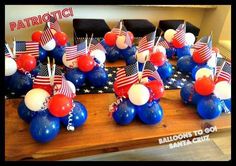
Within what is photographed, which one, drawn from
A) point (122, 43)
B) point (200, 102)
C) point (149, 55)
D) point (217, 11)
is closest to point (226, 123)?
point (200, 102)

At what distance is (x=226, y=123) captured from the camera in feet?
4.75

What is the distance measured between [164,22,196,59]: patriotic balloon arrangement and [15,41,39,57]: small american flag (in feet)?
3.61

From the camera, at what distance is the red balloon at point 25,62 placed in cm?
148

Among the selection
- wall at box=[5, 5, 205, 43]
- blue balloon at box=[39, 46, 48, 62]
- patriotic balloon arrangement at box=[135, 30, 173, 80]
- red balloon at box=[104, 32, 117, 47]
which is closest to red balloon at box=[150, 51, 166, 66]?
patriotic balloon arrangement at box=[135, 30, 173, 80]

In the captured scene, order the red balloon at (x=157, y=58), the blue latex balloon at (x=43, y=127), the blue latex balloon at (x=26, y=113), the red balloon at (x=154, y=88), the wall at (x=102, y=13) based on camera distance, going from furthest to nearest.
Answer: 1. the wall at (x=102, y=13)
2. the red balloon at (x=157, y=58)
3. the red balloon at (x=154, y=88)
4. the blue latex balloon at (x=26, y=113)
5. the blue latex balloon at (x=43, y=127)

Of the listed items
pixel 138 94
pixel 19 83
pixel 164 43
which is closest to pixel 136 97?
pixel 138 94

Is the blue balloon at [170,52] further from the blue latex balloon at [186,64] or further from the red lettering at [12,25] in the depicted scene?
the red lettering at [12,25]

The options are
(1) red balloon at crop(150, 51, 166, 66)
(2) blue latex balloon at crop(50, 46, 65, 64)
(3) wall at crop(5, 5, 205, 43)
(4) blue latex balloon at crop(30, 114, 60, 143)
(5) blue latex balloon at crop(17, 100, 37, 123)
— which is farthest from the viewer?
(3) wall at crop(5, 5, 205, 43)

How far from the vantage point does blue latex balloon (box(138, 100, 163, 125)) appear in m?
1.29

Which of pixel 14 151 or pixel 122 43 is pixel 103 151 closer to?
pixel 14 151

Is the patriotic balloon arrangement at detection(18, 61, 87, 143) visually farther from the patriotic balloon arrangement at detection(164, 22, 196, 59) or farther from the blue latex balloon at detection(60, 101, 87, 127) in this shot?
the patriotic balloon arrangement at detection(164, 22, 196, 59)

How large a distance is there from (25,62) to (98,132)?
2.18 ft

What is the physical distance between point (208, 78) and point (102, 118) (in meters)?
0.69

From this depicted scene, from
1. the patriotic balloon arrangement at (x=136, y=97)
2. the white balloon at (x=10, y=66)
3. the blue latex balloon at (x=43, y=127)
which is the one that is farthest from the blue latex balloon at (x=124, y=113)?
the white balloon at (x=10, y=66)
